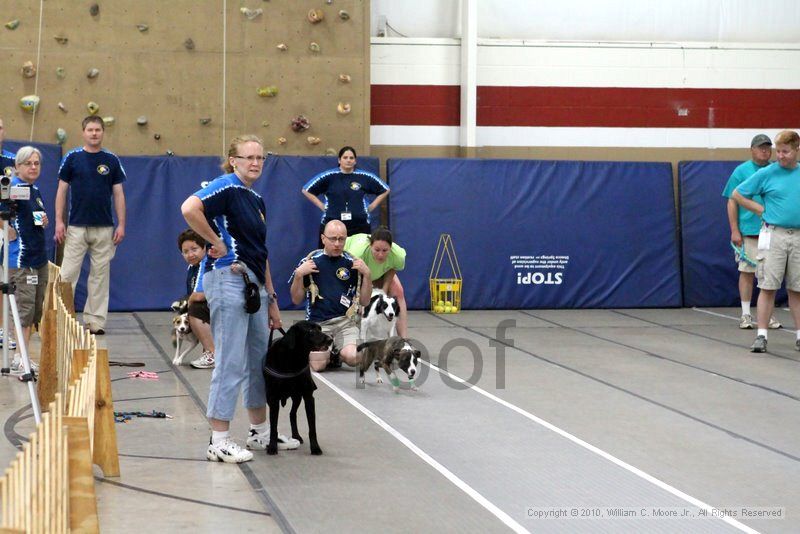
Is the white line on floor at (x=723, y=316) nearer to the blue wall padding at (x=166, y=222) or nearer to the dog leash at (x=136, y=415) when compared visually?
the blue wall padding at (x=166, y=222)

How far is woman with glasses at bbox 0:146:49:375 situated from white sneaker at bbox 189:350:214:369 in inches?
49.5

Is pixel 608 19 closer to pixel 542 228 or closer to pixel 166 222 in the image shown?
pixel 542 228

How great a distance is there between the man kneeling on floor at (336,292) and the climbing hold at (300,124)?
15.6 feet

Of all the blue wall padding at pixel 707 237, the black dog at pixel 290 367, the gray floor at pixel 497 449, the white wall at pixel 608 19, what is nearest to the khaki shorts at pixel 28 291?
the gray floor at pixel 497 449

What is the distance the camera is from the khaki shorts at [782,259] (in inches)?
362

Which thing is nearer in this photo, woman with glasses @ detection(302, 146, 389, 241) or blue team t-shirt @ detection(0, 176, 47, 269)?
blue team t-shirt @ detection(0, 176, 47, 269)

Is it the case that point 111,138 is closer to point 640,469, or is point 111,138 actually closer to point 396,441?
point 396,441

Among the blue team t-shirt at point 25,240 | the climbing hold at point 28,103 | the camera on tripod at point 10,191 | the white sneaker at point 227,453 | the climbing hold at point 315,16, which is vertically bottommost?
the white sneaker at point 227,453

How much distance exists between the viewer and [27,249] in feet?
25.2

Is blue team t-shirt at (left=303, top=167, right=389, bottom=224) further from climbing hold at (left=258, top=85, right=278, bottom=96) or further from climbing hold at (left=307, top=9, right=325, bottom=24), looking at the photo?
climbing hold at (left=307, top=9, right=325, bottom=24)

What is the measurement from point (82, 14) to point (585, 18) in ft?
20.6

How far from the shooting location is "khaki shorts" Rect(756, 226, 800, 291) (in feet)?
30.2

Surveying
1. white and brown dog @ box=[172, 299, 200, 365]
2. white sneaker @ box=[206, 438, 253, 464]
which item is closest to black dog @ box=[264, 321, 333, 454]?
white sneaker @ box=[206, 438, 253, 464]

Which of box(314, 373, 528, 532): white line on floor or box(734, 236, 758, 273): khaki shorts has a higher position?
box(734, 236, 758, 273): khaki shorts
